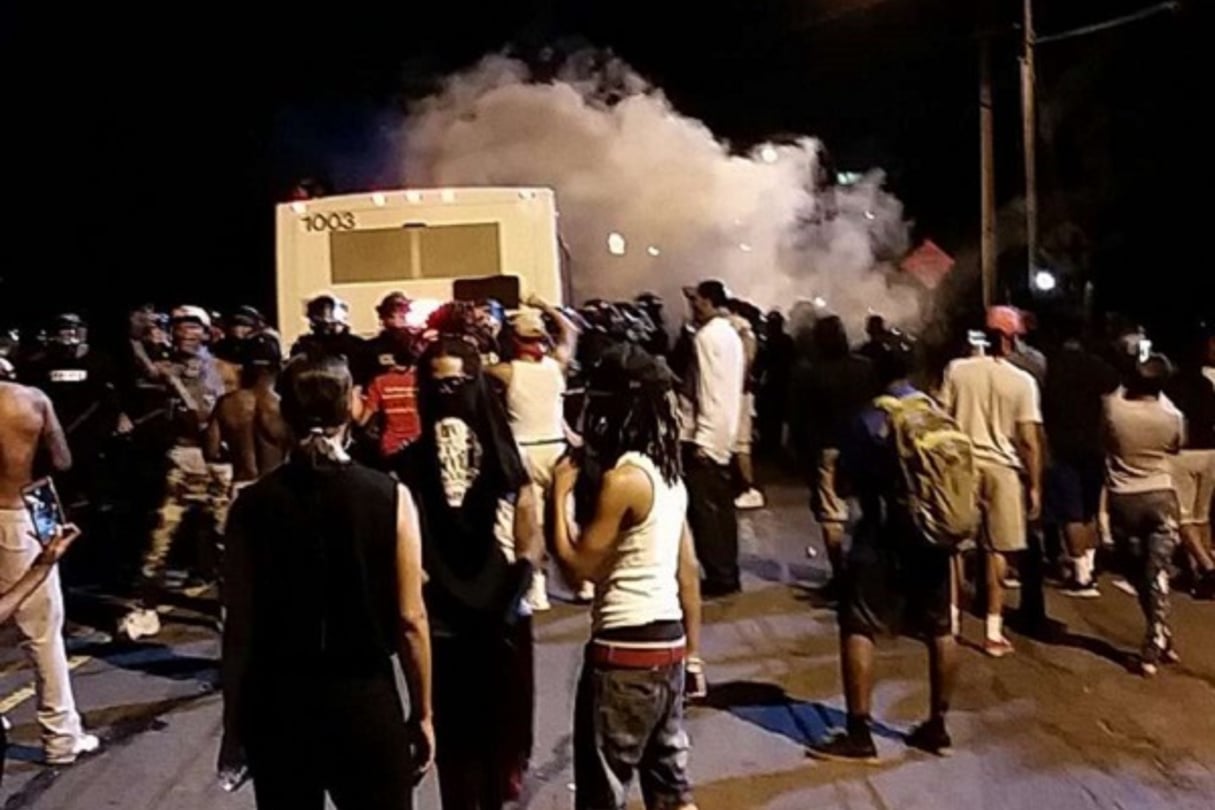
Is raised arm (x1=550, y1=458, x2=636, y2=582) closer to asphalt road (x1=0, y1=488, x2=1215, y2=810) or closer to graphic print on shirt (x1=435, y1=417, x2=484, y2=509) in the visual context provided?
graphic print on shirt (x1=435, y1=417, x2=484, y2=509)

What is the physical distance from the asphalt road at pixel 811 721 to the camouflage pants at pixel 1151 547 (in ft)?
0.78

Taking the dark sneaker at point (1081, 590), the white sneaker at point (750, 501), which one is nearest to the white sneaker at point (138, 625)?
the dark sneaker at point (1081, 590)

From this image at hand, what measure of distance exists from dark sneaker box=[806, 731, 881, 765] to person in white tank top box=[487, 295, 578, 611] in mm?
2483

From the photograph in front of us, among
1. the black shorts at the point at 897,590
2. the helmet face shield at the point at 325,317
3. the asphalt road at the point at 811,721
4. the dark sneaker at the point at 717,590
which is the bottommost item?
the asphalt road at the point at 811,721

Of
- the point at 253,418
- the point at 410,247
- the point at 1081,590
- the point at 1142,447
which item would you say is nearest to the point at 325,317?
the point at 253,418

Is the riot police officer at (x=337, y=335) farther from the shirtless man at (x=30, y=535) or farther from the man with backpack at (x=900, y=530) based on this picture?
the man with backpack at (x=900, y=530)

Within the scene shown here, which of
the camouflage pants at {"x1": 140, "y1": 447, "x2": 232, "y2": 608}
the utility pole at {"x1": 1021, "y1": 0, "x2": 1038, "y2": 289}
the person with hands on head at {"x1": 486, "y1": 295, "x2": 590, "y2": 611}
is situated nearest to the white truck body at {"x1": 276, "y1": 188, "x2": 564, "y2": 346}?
the camouflage pants at {"x1": 140, "y1": 447, "x2": 232, "y2": 608}

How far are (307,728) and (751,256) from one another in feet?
105

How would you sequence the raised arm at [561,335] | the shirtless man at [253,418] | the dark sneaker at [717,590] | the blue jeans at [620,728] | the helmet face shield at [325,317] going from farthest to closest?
the dark sneaker at [717,590] < the raised arm at [561,335] < the helmet face shield at [325,317] < the shirtless man at [253,418] < the blue jeans at [620,728]

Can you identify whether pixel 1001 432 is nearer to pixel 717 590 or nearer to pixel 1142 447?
pixel 1142 447

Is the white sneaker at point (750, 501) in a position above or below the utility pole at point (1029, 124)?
below

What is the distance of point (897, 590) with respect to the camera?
23.9 ft

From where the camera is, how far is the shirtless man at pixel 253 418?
8.86m

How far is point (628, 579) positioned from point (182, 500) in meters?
5.70
